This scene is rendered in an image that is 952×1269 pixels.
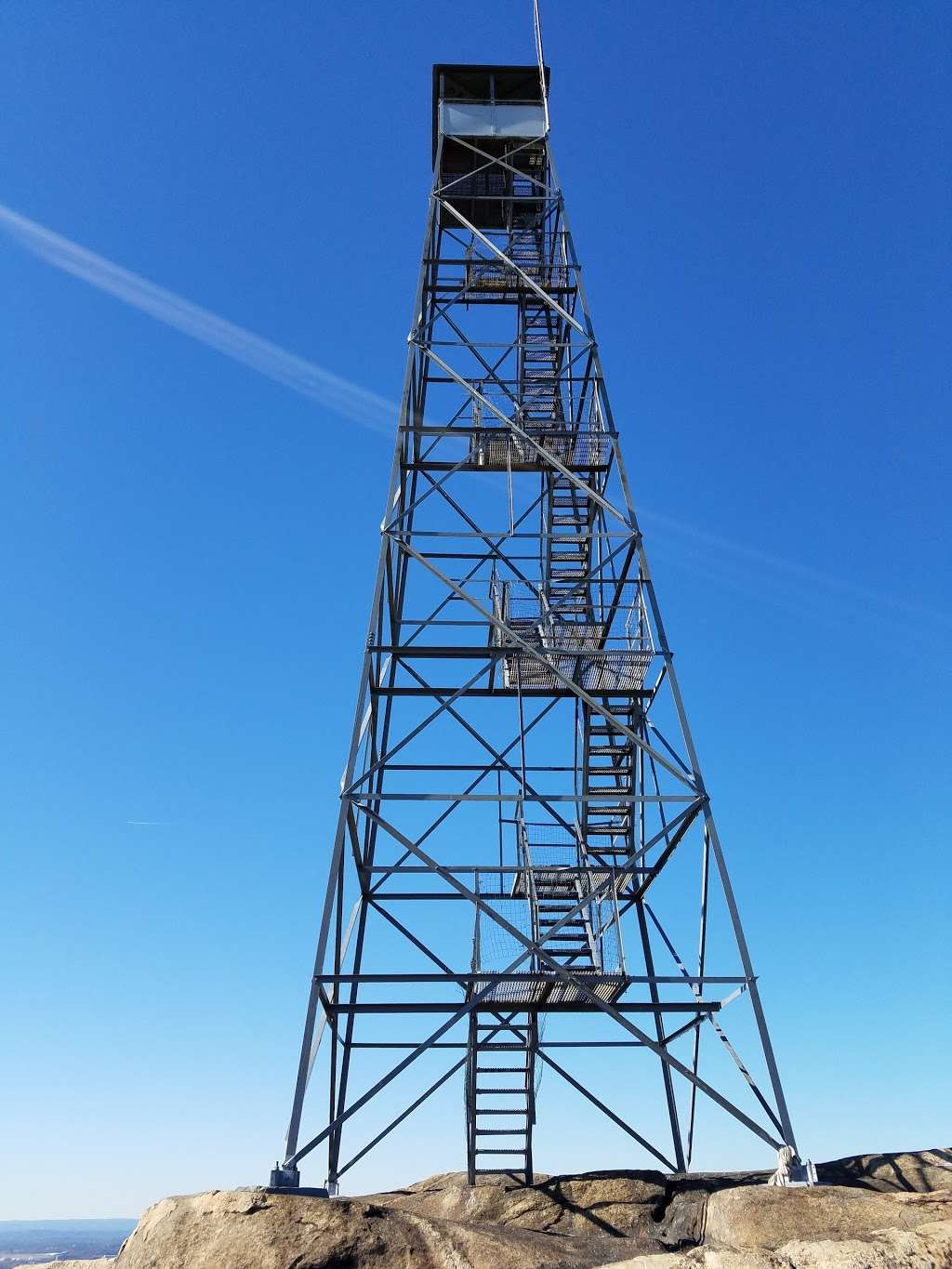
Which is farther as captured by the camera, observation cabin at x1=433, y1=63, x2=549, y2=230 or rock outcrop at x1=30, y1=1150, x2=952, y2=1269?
observation cabin at x1=433, y1=63, x2=549, y2=230

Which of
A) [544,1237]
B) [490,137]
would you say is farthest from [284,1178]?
[490,137]

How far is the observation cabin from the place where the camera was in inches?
866

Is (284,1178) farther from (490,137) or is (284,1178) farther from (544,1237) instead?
(490,137)

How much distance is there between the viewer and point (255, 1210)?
9.13 metres

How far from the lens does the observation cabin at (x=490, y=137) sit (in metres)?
22.0

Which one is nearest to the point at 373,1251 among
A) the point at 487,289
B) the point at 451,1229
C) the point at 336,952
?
the point at 451,1229

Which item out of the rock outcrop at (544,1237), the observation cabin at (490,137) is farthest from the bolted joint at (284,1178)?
the observation cabin at (490,137)

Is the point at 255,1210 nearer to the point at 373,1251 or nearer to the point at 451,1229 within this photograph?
the point at 373,1251

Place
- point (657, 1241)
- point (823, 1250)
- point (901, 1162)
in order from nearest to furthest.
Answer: point (823, 1250), point (657, 1241), point (901, 1162)

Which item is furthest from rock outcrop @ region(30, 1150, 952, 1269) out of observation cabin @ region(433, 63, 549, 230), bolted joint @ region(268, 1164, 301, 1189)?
observation cabin @ region(433, 63, 549, 230)

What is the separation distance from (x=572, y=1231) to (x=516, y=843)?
5381mm

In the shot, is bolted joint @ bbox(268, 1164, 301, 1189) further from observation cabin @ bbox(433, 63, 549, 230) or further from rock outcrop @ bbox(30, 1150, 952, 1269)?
observation cabin @ bbox(433, 63, 549, 230)

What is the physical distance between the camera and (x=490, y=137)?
866 inches

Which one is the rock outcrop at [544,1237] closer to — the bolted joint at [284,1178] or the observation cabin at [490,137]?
the bolted joint at [284,1178]
